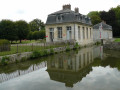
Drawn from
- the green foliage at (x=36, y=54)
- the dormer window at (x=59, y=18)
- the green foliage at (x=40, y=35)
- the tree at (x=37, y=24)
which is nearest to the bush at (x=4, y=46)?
the green foliage at (x=36, y=54)

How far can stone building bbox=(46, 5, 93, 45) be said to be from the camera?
2003cm

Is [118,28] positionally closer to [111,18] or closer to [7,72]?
[111,18]

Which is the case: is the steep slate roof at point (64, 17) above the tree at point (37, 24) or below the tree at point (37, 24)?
below

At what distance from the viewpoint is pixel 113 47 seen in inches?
682

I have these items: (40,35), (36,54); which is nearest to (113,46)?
(36,54)

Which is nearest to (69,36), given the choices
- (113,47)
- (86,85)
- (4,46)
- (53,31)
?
(53,31)

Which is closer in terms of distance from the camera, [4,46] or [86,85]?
[86,85]

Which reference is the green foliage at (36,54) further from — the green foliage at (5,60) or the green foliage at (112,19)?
the green foliage at (112,19)

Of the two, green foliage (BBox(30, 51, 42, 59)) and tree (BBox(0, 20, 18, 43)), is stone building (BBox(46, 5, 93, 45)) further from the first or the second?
green foliage (BBox(30, 51, 42, 59))

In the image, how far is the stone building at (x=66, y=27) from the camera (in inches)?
789

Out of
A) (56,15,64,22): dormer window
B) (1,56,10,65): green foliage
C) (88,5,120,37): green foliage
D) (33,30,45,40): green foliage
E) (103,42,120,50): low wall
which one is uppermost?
(88,5,120,37): green foliage

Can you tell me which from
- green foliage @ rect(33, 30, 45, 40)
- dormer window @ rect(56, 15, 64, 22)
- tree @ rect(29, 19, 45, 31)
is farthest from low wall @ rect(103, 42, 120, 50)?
tree @ rect(29, 19, 45, 31)

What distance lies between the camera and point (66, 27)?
20656 millimetres

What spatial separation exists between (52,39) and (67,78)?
1688 cm
